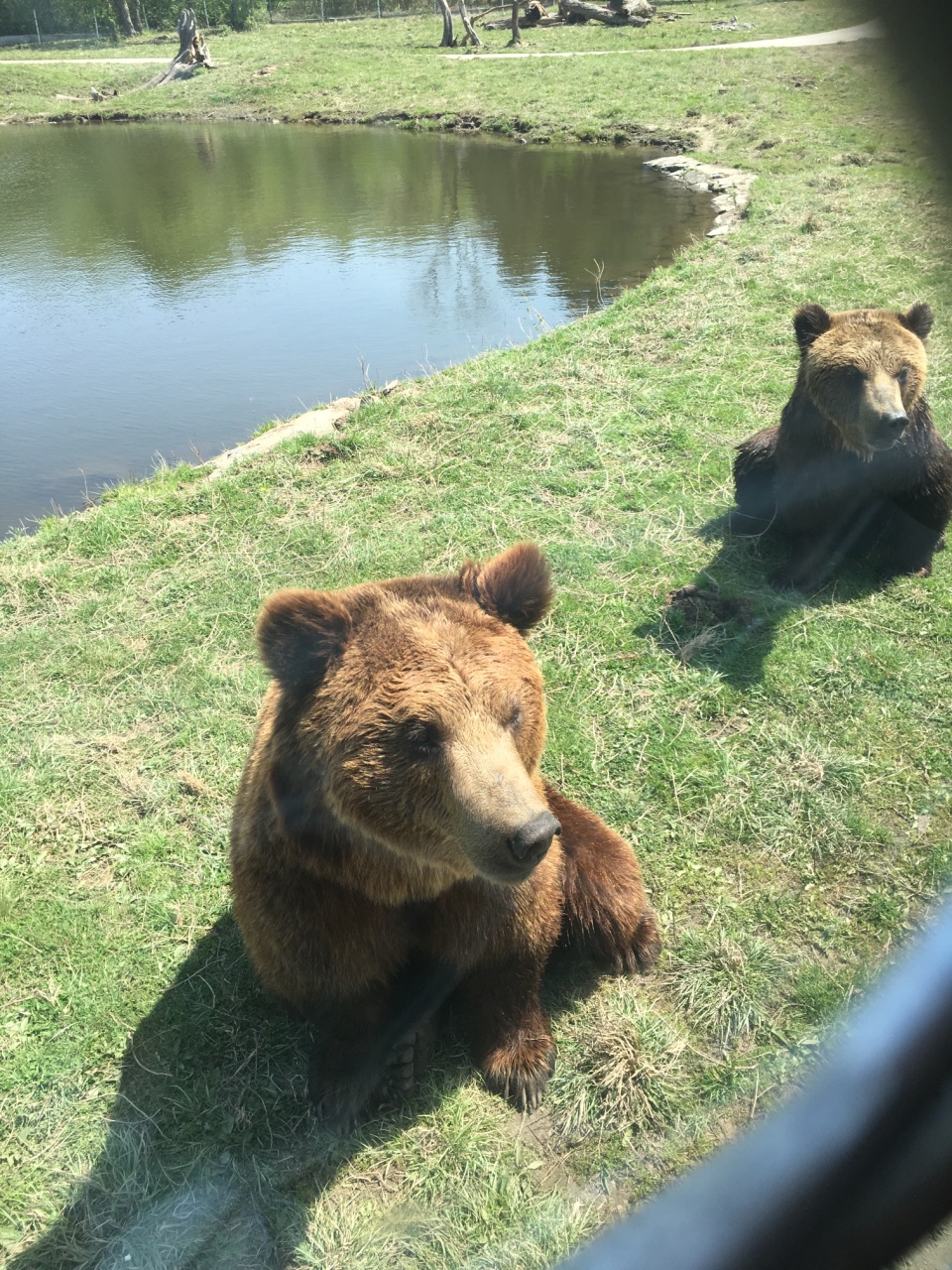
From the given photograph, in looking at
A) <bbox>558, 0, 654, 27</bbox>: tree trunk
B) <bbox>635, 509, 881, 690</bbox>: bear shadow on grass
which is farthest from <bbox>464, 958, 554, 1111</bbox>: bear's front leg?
<bbox>558, 0, 654, 27</bbox>: tree trunk

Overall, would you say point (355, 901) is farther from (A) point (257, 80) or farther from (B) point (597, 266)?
(A) point (257, 80)

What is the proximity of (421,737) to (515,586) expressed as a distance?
0.61m

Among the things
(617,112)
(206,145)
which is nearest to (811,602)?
(617,112)

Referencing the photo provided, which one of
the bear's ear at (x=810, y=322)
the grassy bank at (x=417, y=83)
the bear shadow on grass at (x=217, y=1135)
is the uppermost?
the grassy bank at (x=417, y=83)

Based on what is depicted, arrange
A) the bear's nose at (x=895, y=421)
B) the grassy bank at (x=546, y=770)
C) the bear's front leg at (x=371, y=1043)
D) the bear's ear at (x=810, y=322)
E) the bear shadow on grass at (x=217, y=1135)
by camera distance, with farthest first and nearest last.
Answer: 1. the bear's ear at (x=810, y=322)
2. the bear's nose at (x=895, y=421)
3. the bear's front leg at (x=371, y=1043)
4. the grassy bank at (x=546, y=770)
5. the bear shadow on grass at (x=217, y=1135)

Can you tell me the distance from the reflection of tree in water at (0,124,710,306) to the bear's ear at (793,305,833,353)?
309 inches

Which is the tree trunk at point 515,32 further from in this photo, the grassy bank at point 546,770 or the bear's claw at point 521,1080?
the bear's claw at point 521,1080

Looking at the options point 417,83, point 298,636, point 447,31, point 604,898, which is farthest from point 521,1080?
point 447,31

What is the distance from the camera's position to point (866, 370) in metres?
5.16

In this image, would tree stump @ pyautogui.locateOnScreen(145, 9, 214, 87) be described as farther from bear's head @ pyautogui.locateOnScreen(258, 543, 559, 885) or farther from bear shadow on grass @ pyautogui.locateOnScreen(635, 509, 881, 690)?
bear's head @ pyautogui.locateOnScreen(258, 543, 559, 885)

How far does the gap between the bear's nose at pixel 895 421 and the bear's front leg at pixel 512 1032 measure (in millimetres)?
3566

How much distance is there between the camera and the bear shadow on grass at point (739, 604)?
5113 mm

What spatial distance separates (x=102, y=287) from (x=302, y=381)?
602cm

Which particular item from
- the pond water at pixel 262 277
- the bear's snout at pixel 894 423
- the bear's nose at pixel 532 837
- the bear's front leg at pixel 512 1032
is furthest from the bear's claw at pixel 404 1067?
the pond water at pixel 262 277
